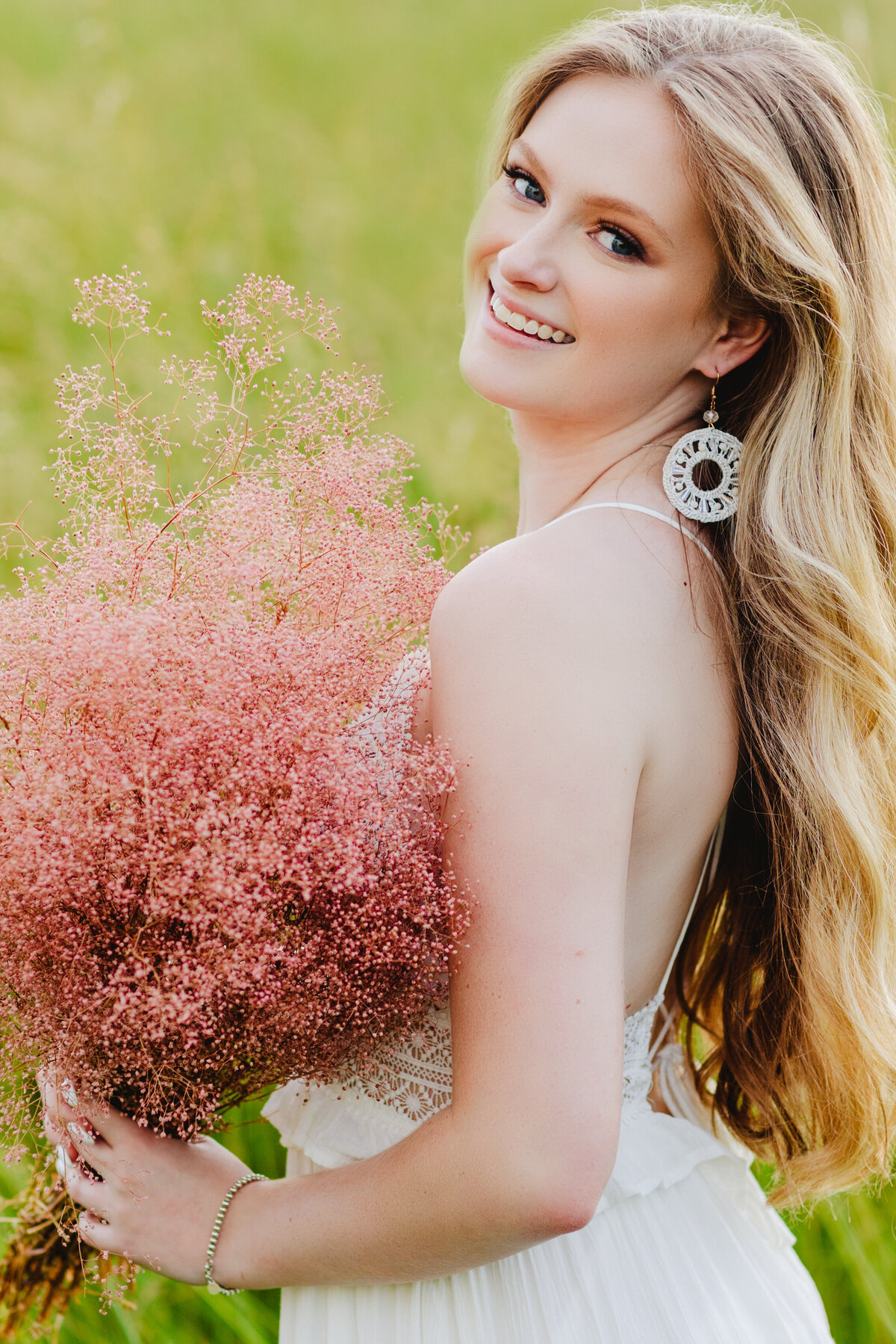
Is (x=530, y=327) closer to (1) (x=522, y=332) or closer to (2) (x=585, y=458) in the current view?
(1) (x=522, y=332)

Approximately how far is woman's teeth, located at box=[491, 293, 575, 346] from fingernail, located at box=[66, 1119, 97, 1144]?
3.77 ft

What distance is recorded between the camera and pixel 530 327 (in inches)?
57.4

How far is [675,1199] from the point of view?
1.62 meters

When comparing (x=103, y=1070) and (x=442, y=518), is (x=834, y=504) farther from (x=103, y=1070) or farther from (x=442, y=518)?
(x=103, y=1070)

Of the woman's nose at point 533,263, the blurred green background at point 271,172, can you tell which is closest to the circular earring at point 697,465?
the woman's nose at point 533,263

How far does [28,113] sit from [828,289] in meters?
4.16

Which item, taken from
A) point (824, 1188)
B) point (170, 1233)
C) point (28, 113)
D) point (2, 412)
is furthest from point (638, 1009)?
point (28, 113)

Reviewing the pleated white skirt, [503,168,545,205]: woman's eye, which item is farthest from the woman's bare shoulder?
the pleated white skirt

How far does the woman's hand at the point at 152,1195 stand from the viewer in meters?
1.31

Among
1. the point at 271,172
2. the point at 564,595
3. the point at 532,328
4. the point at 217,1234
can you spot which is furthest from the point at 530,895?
the point at 271,172

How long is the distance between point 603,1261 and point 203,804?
953 mm

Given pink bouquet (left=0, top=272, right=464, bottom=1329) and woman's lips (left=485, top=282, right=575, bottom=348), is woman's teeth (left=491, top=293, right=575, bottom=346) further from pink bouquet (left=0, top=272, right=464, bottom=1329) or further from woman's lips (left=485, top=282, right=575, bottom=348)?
pink bouquet (left=0, top=272, right=464, bottom=1329)

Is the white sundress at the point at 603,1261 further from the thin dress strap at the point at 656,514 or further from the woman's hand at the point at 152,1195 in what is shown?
the woman's hand at the point at 152,1195

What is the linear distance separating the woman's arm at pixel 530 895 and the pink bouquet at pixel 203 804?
0.06 metres
